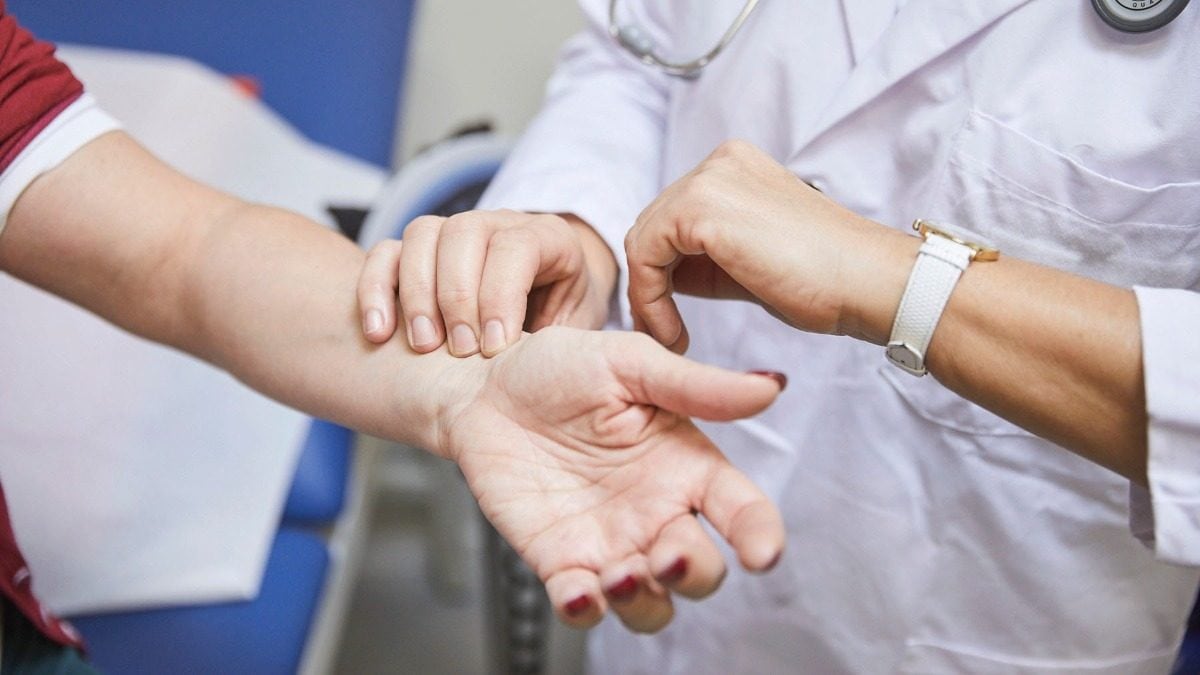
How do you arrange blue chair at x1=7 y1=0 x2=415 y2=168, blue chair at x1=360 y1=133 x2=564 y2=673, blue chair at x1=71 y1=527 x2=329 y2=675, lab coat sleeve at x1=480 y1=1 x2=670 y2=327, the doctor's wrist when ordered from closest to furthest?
the doctor's wrist, lab coat sleeve at x1=480 y1=1 x2=670 y2=327, blue chair at x1=71 y1=527 x2=329 y2=675, blue chair at x1=360 y1=133 x2=564 y2=673, blue chair at x1=7 y1=0 x2=415 y2=168

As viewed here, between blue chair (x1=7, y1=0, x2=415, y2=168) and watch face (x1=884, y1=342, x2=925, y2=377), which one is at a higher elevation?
watch face (x1=884, y1=342, x2=925, y2=377)

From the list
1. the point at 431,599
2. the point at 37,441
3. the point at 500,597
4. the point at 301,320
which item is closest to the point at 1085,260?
the point at 301,320

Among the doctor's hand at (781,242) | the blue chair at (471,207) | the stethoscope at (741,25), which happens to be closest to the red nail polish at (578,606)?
the doctor's hand at (781,242)

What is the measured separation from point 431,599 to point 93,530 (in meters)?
0.93

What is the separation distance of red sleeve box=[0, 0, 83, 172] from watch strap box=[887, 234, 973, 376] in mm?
670

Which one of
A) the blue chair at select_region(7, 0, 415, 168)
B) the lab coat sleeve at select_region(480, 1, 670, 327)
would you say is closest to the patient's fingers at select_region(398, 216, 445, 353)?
the lab coat sleeve at select_region(480, 1, 670, 327)

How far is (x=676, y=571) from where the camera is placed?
53 centimetres

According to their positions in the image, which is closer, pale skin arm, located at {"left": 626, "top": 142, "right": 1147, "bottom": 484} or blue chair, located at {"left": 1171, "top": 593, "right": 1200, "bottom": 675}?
pale skin arm, located at {"left": 626, "top": 142, "right": 1147, "bottom": 484}

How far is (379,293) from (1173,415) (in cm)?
55

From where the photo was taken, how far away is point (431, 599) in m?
1.93

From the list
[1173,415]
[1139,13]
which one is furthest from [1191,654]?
[1139,13]

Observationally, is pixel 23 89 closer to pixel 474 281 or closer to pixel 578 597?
pixel 474 281

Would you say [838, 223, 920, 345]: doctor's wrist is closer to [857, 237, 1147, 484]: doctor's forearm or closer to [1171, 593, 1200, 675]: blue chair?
[857, 237, 1147, 484]: doctor's forearm

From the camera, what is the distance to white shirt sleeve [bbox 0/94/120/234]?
0.76 m
